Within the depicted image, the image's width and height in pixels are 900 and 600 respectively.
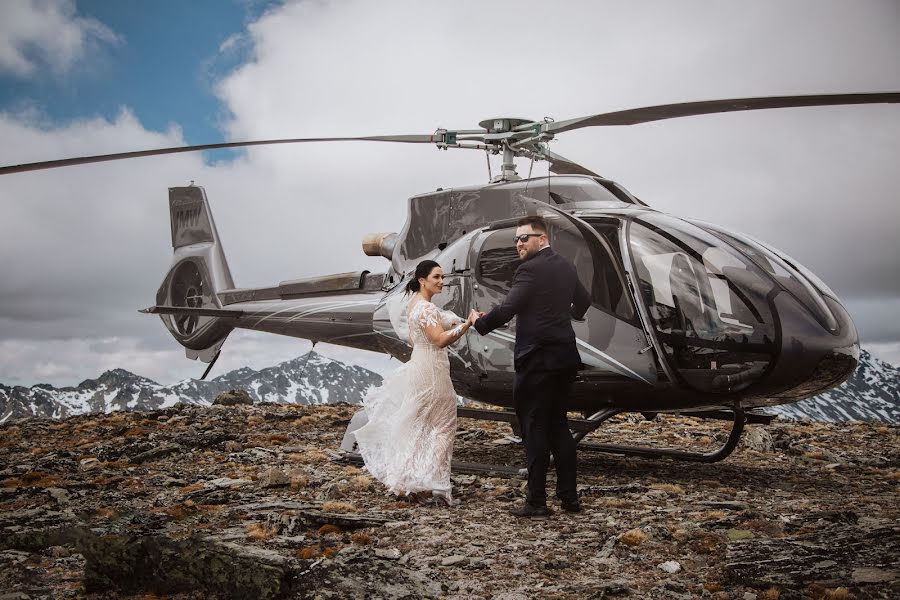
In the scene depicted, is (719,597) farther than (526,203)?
No

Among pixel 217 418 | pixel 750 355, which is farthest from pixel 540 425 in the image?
pixel 217 418

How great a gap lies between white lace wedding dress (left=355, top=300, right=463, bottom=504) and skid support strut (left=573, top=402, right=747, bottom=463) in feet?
3.47

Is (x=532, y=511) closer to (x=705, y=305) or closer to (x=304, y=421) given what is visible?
(x=705, y=305)

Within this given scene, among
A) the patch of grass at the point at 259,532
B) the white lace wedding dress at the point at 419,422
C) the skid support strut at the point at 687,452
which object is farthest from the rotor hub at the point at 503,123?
the patch of grass at the point at 259,532

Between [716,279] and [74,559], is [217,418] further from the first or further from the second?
[716,279]

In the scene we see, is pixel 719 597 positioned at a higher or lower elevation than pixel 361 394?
lower

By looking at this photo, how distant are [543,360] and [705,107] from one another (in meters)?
2.34

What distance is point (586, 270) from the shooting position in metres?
5.74

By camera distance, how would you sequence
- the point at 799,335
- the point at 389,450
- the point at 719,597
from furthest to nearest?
the point at 389,450, the point at 799,335, the point at 719,597

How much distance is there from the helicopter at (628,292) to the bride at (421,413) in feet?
3.29

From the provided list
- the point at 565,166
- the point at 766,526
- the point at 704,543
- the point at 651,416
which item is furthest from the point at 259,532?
the point at 565,166

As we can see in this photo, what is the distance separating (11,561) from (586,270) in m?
3.96

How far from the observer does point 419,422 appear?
5.25 m

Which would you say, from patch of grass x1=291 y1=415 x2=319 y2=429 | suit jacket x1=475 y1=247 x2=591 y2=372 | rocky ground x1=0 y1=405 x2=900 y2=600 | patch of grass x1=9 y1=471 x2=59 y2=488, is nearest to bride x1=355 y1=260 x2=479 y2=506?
rocky ground x1=0 y1=405 x2=900 y2=600
